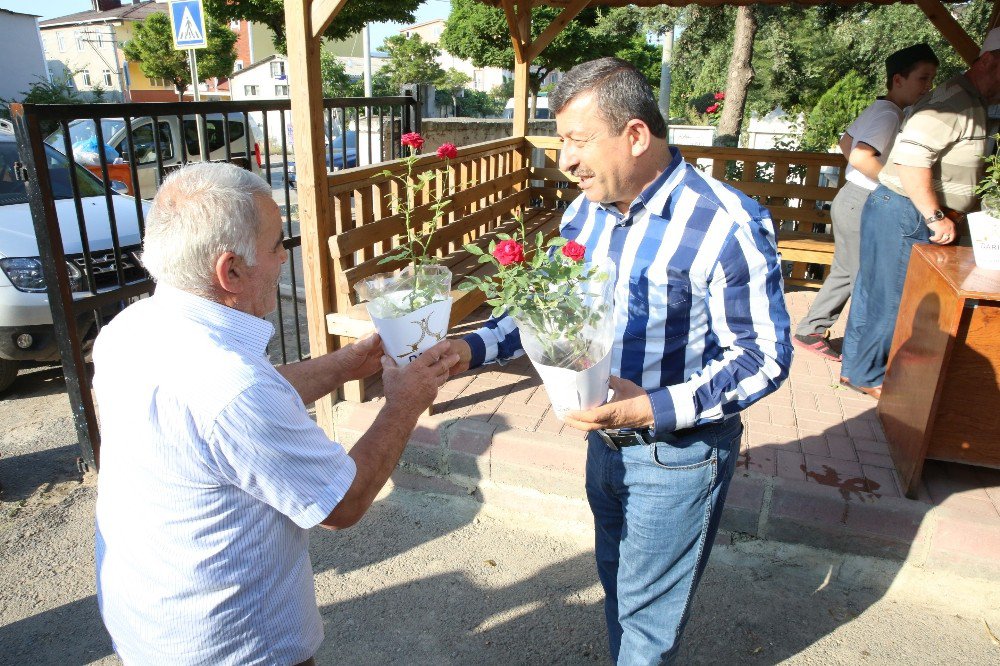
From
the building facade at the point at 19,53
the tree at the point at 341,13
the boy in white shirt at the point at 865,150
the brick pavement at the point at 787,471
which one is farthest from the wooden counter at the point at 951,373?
the building facade at the point at 19,53

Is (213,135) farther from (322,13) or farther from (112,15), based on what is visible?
(112,15)

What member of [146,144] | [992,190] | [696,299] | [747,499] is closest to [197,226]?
[696,299]

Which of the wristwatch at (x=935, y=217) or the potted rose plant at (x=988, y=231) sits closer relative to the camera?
the potted rose plant at (x=988, y=231)

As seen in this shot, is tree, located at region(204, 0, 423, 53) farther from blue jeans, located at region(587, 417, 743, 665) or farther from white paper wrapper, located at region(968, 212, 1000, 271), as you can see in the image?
blue jeans, located at region(587, 417, 743, 665)

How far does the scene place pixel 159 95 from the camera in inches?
2082

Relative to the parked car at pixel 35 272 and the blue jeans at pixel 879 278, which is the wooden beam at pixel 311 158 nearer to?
the parked car at pixel 35 272

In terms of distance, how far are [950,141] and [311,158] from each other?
2940 millimetres

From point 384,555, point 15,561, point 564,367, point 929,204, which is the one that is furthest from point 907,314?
point 15,561

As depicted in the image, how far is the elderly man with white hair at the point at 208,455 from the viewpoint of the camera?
3.95ft

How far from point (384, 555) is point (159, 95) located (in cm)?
5970

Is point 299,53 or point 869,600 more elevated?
point 299,53

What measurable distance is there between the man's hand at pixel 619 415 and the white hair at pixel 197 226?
0.79 metres

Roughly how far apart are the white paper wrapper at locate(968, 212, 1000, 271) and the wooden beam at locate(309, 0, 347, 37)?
2.77 meters

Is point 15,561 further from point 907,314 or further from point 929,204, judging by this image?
point 929,204
